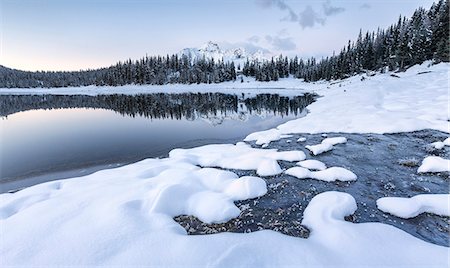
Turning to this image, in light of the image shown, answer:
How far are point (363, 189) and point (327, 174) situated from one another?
107cm

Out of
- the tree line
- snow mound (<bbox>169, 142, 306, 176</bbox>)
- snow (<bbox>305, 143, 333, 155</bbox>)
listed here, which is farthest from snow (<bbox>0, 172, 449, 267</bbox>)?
the tree line

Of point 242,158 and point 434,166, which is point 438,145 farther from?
point 242,158

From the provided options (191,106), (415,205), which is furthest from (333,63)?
(415,205)

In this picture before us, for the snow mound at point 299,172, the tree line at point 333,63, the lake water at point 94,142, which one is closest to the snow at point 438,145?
the snow mound at point 299,172

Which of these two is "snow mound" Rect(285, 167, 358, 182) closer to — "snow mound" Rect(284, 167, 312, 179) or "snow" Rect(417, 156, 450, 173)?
"snow mound" Rect(284, 167, 312, 179)

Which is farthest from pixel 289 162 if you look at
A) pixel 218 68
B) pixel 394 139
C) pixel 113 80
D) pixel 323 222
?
pixel 113 80

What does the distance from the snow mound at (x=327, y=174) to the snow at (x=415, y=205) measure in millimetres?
1503

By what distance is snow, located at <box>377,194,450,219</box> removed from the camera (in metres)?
5.38

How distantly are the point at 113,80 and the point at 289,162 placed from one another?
118333 mm

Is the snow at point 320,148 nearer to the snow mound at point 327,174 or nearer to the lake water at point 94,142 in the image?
the snow mound at point 327,174

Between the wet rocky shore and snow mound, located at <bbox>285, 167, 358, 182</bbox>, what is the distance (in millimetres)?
205

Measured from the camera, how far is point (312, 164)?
8.72 m

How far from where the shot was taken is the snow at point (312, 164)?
8484 millimetres

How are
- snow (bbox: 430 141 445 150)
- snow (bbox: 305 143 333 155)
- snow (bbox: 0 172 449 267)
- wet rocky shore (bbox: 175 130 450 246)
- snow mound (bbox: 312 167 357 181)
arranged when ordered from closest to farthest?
1. snow (bbox: 0 172 449 267)
2. wet rocky shore (bbox: 175 130 450 246)
3. snow mound (bbox: 312 167 357 181)
4. snow (bbox: 430 141 445 150)
5. snow (bbox: 305 143 333 155)
